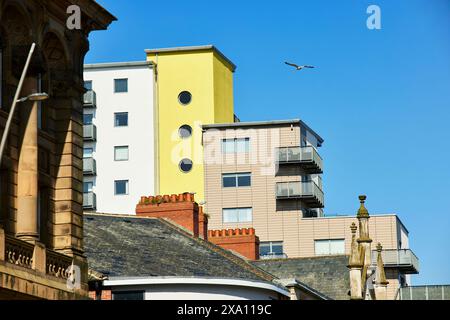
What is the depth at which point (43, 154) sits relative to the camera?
45969 millimetres

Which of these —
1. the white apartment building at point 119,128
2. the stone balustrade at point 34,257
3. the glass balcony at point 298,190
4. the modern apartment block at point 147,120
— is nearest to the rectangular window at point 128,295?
the stone balustrade at point 34,257

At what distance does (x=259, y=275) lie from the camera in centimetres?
6769

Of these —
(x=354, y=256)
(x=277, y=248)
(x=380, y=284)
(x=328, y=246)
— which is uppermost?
(x=277, y=248)

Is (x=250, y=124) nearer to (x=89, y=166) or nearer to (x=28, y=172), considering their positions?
(x=89, y=166)

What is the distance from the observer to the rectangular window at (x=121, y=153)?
131750 millimetres

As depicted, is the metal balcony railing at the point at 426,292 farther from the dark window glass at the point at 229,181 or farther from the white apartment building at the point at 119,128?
the white apartment building at the point at 119,128

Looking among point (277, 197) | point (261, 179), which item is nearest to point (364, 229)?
point (277, 197)

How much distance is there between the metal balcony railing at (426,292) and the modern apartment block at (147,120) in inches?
1001

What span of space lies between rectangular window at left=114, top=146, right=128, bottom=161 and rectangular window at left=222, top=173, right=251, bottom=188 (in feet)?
34.2

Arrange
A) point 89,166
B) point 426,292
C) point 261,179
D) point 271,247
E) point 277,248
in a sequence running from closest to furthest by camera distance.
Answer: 1. point 426,292
2. point 271,247
3. point 277,248
4. point 261,179
5. point 89,166

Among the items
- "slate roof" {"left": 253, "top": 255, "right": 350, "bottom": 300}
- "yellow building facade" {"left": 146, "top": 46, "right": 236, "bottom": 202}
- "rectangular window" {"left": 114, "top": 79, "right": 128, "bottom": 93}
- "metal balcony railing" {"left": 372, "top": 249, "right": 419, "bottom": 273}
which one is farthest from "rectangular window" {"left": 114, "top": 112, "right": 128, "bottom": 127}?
"slate roof" {"left": 253, "top": 255, "right": 350, "bottom": 300}

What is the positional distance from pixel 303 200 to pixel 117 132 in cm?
1882

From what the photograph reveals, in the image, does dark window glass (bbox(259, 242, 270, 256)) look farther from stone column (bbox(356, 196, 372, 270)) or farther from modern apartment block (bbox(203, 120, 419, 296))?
stone column (bbox(356, 196, 372, 270))

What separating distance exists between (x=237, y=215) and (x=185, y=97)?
13413mm
